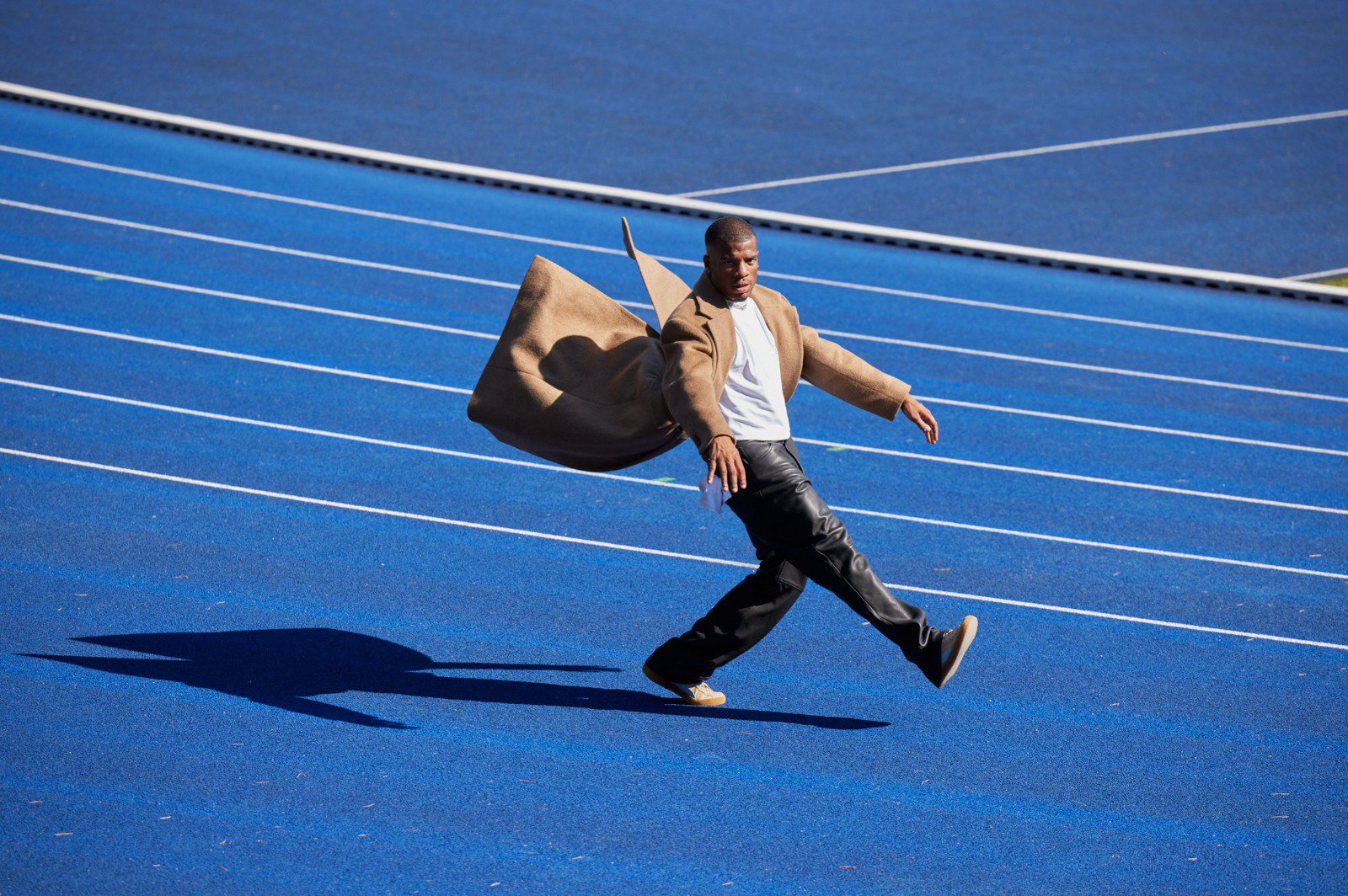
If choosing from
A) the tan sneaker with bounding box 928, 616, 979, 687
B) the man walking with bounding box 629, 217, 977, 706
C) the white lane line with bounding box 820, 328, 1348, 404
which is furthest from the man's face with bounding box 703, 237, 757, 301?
the white lane line with bounding box 820, 328, 1348, 404

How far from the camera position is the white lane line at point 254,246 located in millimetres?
9859

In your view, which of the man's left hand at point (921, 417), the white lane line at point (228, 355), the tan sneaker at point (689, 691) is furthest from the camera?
the white lane line at point (228, 355)

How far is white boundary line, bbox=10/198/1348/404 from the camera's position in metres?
9.20

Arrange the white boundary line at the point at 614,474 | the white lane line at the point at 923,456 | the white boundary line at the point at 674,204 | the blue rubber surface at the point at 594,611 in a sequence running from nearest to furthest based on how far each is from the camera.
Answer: the blue rubber surface at the point at 594,611, the white boundary line at the point at 614,474, the white lane line at the point at 923,456, the white boundary line at the point at 674,204

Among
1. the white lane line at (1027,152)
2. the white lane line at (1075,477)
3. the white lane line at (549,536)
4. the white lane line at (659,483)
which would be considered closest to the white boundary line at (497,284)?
the white lane line at (1075,477)

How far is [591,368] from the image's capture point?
5066 mm

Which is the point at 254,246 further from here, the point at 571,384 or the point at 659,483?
the point at 571,384

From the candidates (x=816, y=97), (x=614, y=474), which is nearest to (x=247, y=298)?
(x=614, y=474)

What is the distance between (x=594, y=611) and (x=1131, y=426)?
158 inches

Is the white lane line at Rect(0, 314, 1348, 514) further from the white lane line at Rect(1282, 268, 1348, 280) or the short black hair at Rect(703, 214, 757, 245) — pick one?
the white lane line at Rect(1282, 268, 1348, 280)

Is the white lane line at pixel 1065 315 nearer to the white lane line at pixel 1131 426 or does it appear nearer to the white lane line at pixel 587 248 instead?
the white lane line at pixel 587 248

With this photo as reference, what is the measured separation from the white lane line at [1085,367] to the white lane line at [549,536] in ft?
10.6

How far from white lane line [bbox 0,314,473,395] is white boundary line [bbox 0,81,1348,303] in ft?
12.3

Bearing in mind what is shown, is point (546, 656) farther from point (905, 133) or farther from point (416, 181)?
point (905, 133)
